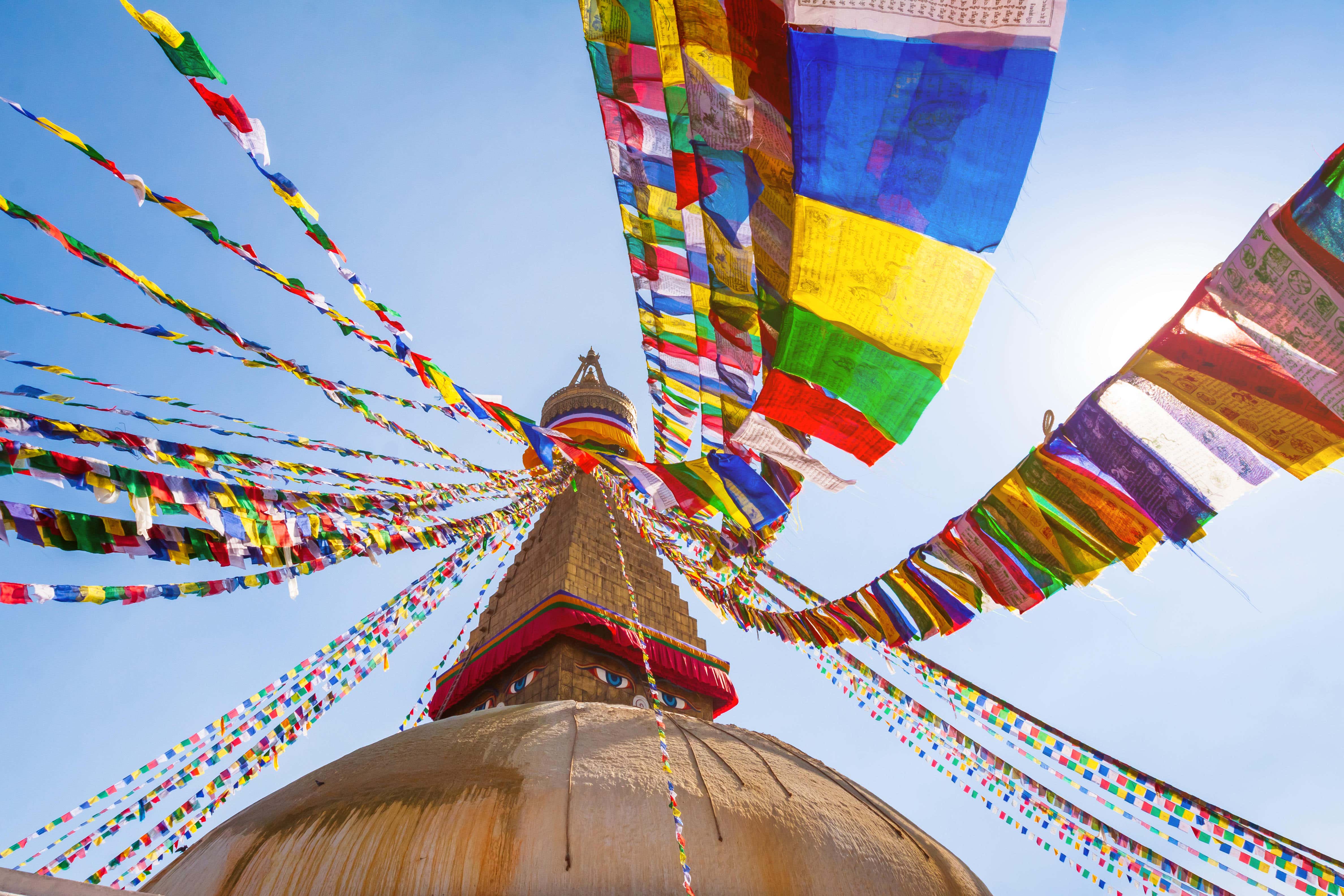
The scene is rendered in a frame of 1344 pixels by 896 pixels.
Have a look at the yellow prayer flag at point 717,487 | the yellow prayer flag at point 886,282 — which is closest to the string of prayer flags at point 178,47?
the yellow prayer flag at point 886,282

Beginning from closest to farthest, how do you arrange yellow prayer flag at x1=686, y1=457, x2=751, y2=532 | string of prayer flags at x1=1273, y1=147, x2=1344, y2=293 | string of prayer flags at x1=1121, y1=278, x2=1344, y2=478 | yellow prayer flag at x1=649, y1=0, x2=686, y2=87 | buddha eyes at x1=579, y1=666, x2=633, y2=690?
string of prayer flags at x1=1273, y1=147, x2=1344, y2=293, string of prayer flags at x1=1121, y1=278, x2=1344, y2=478, yellow prayer flag at x1=649, y1=0, x2=686, y2=87, yellow prayer flag at x1=686, y1=457, x2=751, y2=532, buddha eyes at x1=579, y1=666, x2=633, y2=690

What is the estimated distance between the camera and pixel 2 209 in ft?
9.84

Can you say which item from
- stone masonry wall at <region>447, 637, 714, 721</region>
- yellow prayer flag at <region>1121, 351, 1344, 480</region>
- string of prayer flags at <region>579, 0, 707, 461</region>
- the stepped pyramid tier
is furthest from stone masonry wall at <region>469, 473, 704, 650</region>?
yellow prayer flag at <region>1121, 351, 1344, 480</region>

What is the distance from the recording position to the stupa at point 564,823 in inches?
158

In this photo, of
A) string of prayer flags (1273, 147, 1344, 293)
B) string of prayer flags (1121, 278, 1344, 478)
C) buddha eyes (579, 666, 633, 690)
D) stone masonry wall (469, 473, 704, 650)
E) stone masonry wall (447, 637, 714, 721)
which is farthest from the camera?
stone masonry wall (469, 473, 704, 650)

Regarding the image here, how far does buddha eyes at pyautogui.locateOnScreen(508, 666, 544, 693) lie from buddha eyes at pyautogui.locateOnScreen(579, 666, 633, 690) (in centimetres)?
51

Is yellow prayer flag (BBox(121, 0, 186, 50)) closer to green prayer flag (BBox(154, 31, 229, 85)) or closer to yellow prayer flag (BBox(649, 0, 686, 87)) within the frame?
green prayer flag (BBox(154, 31, 229, 85))

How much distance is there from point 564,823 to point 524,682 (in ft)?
12.4

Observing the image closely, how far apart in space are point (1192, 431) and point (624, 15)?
12.9ft

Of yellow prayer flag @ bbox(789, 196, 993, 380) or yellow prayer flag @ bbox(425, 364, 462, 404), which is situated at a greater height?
yellow prayer flag @ bbox(789, 196, 993, 380)

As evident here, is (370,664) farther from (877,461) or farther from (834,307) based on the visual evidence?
(834,307)

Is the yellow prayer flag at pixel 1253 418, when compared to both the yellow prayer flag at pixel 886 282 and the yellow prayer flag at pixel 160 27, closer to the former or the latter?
the yellow prayer flag at pixel 886 282

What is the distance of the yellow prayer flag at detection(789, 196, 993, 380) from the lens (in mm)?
3340

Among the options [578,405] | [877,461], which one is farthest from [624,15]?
[578,405]
